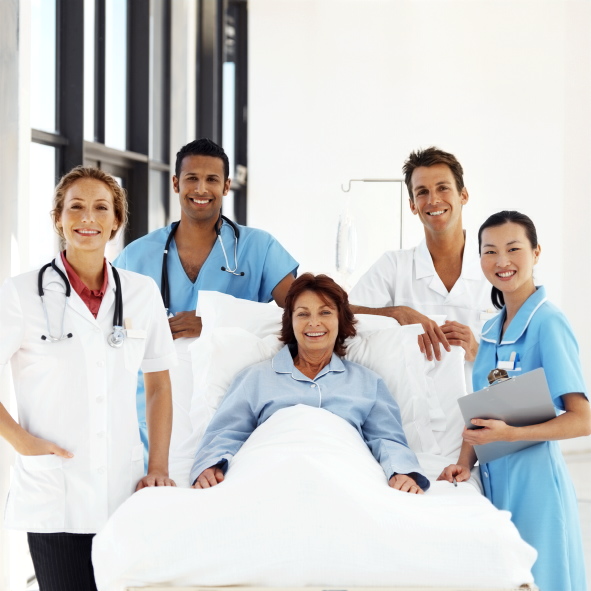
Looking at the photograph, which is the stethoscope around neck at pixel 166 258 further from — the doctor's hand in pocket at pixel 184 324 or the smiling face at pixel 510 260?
the smiling face at pixel 510 260

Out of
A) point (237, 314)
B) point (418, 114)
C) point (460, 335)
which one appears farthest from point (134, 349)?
point (418, 114)

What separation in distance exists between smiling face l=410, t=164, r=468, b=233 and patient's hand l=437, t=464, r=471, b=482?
925mm

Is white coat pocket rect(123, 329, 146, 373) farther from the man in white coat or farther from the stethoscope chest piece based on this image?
the man in white coat

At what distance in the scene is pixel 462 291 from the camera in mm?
2812

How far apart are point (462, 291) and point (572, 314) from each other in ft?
9.46

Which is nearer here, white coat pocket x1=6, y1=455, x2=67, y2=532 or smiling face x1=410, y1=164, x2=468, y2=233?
white coat pocket x1=6, y1=455, x2=67, y2=532

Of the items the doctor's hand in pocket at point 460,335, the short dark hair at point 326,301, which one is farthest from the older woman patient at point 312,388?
the doctor's hand in pocket at point 460,335

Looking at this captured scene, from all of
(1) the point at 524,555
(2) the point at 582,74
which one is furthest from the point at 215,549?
(2) the point at 582,74

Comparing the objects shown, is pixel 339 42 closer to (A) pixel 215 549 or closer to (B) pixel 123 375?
(B) pixel 123 375

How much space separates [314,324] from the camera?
2439 millimetres

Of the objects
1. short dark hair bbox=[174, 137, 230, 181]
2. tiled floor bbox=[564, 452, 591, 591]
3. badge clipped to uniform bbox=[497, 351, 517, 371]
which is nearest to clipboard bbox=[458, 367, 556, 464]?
badge clipped to uniform bbox=[497, 351, 517, 371]

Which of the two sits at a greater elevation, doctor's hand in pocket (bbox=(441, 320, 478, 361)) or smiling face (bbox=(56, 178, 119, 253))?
smiling face (bbox=(56, 178, 119, 253))

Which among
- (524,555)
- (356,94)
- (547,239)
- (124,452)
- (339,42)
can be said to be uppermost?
(339,42)

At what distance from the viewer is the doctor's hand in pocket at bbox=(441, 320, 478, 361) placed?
2.66m
